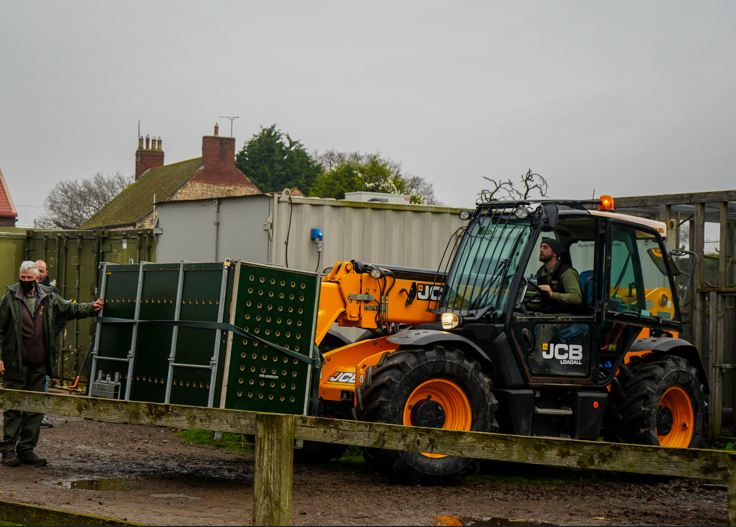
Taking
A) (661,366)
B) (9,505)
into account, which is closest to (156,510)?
(9,505)

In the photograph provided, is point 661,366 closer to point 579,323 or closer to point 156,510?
point 579,323

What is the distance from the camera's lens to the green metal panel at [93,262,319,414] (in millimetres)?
6645

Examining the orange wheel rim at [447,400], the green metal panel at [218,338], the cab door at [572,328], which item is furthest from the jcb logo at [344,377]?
the cab door at [572,328]

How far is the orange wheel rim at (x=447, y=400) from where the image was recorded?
6965 millimetres

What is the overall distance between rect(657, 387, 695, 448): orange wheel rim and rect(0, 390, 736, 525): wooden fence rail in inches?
161

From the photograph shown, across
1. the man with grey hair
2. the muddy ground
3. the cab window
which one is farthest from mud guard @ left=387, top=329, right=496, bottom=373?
the man with grey hair

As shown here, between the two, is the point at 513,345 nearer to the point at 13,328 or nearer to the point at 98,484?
the point at 98,484

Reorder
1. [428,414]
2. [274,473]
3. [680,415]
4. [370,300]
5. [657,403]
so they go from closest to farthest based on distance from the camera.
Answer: [274,473], [428,414], [370,300], [657,403], [680,415]

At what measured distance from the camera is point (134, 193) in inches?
1852

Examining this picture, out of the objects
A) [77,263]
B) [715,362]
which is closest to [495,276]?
[715,362]

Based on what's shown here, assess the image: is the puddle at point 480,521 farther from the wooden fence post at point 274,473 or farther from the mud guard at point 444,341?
the mud guard at point 444,341

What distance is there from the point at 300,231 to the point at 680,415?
4.75 meters

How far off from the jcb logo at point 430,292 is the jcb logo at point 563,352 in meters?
1.12

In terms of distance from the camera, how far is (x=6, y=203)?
4444cm
